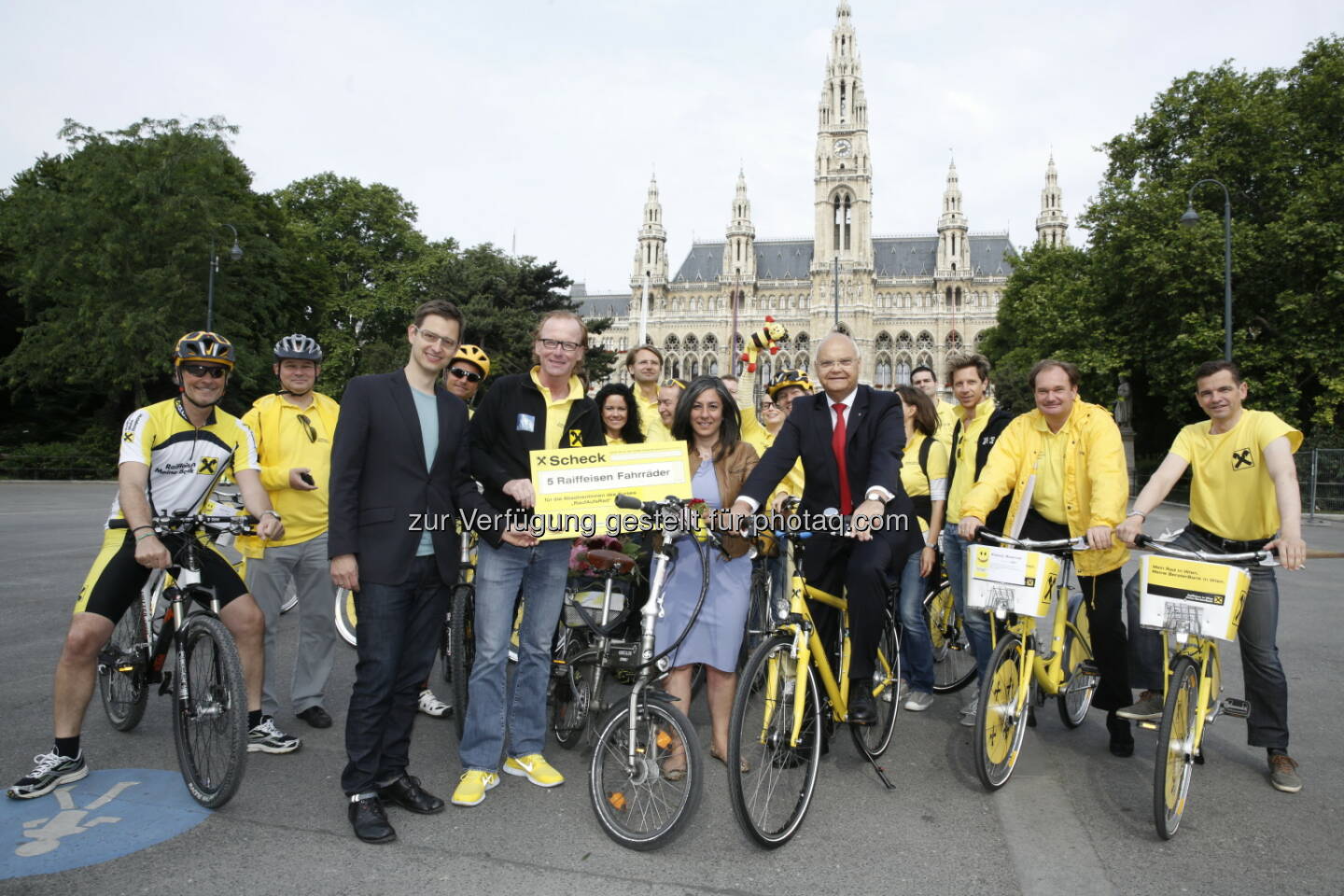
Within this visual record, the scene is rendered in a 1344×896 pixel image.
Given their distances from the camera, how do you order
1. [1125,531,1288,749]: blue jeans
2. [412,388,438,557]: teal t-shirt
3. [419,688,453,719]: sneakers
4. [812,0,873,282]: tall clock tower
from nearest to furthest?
[412,388,438,557]: teal t-shirt
[1125,531,1288,749]: blue jeans
[419,688,453,719]: sneakers
[812,0,873,282]: tall clock tower

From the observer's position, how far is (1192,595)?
3.93 m

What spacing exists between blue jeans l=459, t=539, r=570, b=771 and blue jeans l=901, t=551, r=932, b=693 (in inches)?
102

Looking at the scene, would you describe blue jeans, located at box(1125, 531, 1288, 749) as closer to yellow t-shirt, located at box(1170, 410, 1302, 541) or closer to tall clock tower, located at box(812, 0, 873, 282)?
yellow t-shirt, located at box(1170, 410, 1302, 541)

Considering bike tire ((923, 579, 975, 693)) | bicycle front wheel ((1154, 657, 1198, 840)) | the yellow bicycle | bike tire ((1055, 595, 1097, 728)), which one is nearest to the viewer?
bicycle front wheel ((1154, 657, 1198, 840))

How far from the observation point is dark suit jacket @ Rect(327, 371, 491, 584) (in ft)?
12.6

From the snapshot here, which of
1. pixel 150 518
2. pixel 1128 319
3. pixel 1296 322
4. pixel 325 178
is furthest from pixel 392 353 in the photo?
pixel 150 518

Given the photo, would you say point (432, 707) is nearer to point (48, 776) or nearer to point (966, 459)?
point (48, 776)

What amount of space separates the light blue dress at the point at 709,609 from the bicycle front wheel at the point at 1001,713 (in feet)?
4.00

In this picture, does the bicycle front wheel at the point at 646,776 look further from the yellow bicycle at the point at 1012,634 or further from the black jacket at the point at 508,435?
the yellow bicycle at the point at 1012,634

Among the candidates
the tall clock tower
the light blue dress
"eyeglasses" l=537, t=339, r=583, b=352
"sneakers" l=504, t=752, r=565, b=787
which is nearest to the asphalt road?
"sneakers" l=504, t=752, r=565, b=787

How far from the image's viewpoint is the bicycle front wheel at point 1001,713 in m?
4.13

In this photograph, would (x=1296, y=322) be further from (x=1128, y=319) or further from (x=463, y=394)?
(x=463, y=394)

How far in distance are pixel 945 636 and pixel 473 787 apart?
394 cm

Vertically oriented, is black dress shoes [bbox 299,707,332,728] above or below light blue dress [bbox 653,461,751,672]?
below
